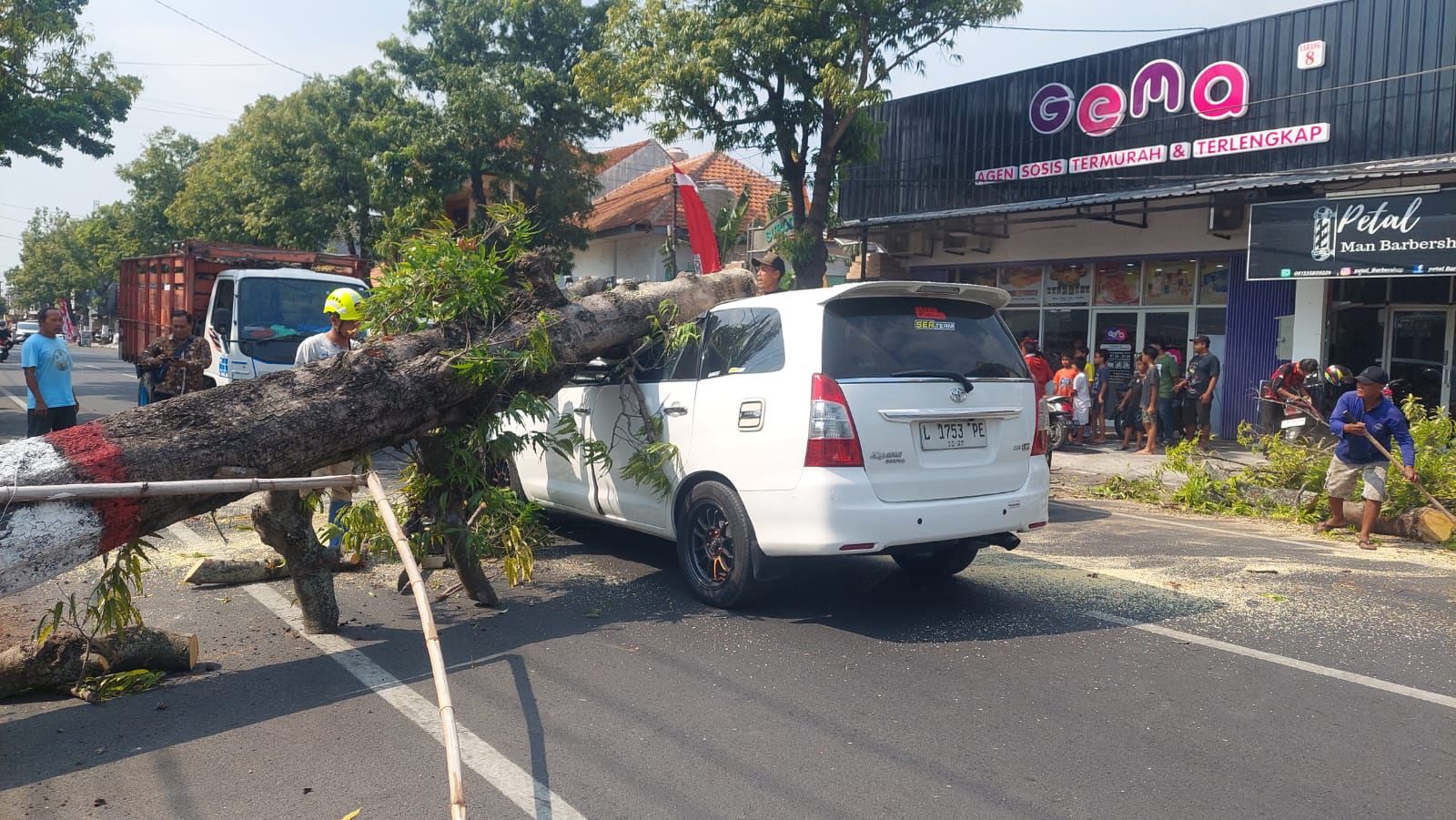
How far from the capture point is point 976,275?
1988cm

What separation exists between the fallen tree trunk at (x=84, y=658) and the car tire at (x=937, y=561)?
13.2 ft

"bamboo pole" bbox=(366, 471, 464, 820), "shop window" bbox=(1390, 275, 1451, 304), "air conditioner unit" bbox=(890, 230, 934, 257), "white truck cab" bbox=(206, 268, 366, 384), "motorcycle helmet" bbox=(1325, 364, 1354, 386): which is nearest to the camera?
"bamboo pole" bbox=(366, 471, 464, 820)

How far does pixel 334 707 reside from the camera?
4.57m

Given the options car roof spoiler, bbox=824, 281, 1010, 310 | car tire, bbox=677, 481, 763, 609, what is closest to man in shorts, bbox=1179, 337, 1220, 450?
car roof spoiler, bbox=824, 281, 1010, 310

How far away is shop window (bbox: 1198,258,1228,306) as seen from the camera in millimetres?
16078

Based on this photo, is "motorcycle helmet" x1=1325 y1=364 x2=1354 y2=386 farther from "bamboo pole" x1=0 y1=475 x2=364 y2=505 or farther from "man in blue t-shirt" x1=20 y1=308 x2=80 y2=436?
"man in blue t-shirt" x1=20 y1=308 x2=80 y2=436

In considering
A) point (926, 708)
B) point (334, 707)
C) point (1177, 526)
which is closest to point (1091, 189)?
point (1177, 526)

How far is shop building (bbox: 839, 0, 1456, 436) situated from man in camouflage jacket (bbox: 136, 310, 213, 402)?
10785 mm

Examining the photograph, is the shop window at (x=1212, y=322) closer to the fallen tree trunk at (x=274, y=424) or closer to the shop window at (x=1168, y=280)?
the shop window at (x=1168, y=280)

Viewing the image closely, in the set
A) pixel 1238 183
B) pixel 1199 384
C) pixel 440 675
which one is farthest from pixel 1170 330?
pixel 440 675

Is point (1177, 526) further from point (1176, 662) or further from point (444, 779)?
point (444, 779)

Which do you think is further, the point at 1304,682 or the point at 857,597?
the point at 857,597

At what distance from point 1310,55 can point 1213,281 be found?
11.1 feet

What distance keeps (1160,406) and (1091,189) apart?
3.77m
